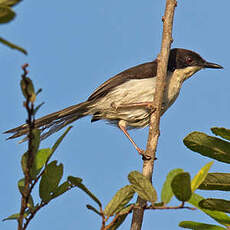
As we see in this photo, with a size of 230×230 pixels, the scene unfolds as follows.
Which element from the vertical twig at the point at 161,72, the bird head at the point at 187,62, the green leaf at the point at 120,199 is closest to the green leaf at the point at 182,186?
the green leaf at the point at 120,199

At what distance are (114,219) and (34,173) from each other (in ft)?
1.71

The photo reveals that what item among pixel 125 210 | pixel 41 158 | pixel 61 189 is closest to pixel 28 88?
pixel 41 158

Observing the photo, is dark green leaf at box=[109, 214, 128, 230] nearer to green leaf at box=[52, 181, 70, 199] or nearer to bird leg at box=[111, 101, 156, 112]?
green leaf at box=[52, 181, 70, 199]

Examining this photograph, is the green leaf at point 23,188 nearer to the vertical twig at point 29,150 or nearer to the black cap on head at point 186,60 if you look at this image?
the vertical twig at point 29,150

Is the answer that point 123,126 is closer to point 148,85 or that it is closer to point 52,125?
point 148,85

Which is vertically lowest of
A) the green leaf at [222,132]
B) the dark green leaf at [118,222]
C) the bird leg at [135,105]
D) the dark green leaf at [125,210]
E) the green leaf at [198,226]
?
the green leaf at [198,226]

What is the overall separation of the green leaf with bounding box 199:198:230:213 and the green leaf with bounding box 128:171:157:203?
34 centimetres

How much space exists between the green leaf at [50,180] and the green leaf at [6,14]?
3.34 ft

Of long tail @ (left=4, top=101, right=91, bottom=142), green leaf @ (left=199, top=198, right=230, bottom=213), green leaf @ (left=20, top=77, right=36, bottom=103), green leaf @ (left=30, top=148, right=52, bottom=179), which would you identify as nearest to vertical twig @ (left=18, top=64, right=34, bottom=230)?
green leaf @ (left=20, top=77, right=36, bottom=103)

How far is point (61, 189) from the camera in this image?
2.21 meters

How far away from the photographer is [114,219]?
7.35 ft

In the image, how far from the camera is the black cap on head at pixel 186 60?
6.64 metres

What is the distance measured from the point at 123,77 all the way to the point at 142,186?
398 centimetres

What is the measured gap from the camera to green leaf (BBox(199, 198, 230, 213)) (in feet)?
7.65
